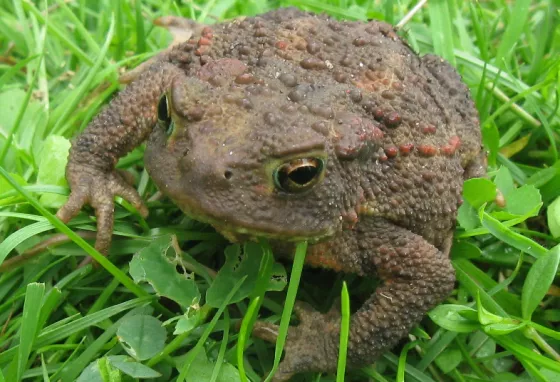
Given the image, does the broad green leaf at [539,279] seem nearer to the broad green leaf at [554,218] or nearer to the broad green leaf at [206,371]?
the broad green leaf at [554,218]

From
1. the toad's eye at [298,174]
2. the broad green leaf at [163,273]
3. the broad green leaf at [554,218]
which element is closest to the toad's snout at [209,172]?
the toad's eye at [298,174]

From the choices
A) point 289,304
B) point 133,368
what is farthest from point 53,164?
point 289,304

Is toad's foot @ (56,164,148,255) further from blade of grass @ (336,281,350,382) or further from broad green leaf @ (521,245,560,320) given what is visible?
broad green leaf @ (521,245,560,320)

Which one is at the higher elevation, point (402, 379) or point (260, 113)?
point (260, 113)

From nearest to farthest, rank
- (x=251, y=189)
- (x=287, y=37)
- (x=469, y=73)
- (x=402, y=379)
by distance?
1. (x=251, y=189)
2. (x=402, y=379)
3. (x=287, y=37)
4. (x=469, y=73)

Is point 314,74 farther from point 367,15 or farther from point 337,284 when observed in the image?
point 367,15

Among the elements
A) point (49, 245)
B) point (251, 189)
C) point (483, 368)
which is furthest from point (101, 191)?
point (483, 368)
